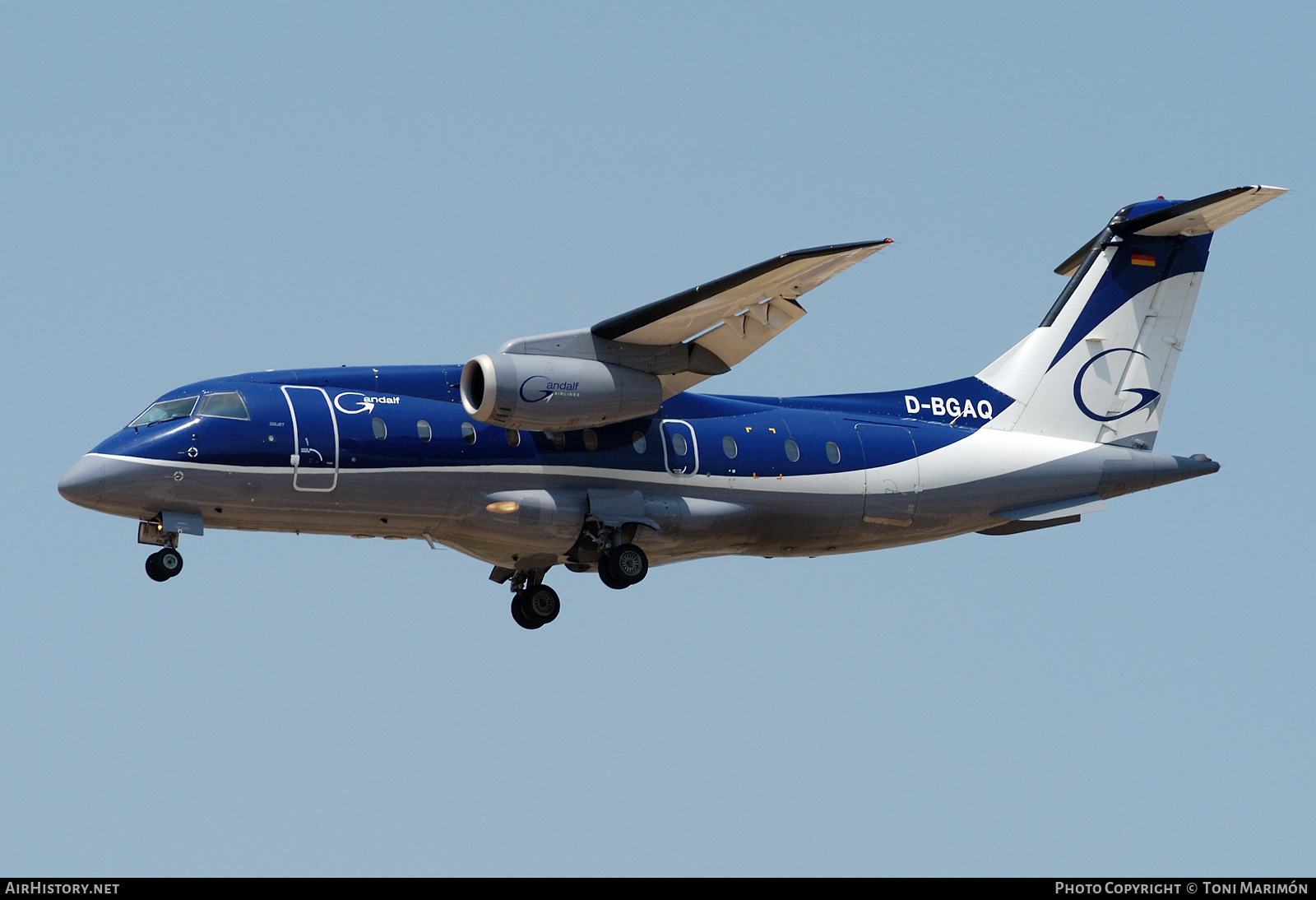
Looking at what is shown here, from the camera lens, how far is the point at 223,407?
19141mm

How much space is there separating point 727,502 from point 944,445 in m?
3.15

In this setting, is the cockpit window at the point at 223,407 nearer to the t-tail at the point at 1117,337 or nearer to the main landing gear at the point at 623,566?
the main landing gear at the point at 623,566

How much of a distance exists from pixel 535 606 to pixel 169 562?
4810 millimetres

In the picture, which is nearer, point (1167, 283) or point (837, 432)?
point (837, 432)

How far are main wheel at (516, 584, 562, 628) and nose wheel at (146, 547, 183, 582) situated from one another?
463cm

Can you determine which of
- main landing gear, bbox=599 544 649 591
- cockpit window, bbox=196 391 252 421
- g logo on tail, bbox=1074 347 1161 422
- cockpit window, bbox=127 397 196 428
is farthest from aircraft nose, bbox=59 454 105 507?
g logo on tail, bbox=1074 347 1161 422

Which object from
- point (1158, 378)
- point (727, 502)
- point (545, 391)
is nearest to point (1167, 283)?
point (1158, 378)

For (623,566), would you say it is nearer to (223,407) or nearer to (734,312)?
(734,312)

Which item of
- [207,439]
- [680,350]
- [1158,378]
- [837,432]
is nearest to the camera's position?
[207,439]

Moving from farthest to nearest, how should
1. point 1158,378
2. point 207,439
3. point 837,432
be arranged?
1. point 1158,378
2. point 837,432
3. point 207,439

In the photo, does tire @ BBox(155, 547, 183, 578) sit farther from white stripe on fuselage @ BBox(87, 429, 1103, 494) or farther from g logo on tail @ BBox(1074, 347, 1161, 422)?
g logo on tail @ BBox(1074, 347, 1161, 422)
